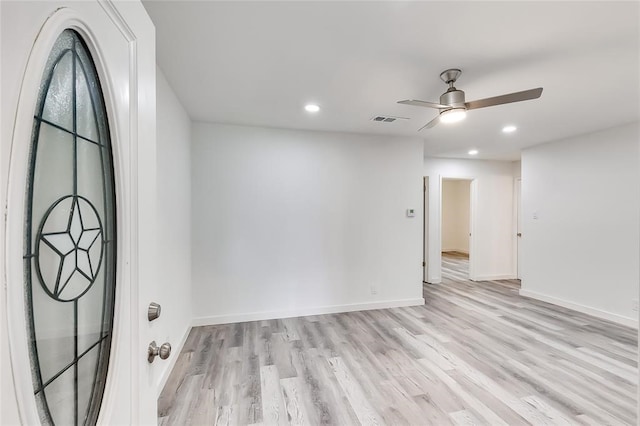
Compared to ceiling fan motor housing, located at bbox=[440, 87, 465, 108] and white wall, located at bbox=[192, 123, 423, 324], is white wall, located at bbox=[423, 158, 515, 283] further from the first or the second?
ceiling fan motor housing, located at bbox=[440, 87, 465, 108]

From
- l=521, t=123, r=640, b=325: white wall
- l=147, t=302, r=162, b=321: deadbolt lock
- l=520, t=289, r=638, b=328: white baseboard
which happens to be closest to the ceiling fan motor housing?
l=147, t=302, r=162, b=321: deadbolt lock

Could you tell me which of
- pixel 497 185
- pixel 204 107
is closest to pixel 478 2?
pixel 204 107

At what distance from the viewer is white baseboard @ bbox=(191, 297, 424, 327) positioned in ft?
11.4

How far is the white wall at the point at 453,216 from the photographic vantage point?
946 cm

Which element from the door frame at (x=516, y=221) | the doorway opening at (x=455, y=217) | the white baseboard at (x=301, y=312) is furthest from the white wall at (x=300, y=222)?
the doorway opening at (x=455, y=217)

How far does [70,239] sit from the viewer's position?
2.05 ft

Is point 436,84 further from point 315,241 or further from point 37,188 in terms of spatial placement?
point 37,188

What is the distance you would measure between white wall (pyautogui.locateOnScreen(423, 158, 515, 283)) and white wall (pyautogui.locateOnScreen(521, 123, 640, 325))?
37.0 inches

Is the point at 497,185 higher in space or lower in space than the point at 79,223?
higher

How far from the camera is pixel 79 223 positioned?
0.66 metres

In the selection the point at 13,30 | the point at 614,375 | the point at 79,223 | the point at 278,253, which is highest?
the point at 13,30

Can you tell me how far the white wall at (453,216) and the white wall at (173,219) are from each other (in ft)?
27.8

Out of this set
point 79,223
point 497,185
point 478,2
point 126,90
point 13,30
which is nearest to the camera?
→ point 13,30

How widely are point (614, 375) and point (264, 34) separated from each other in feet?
12.3
